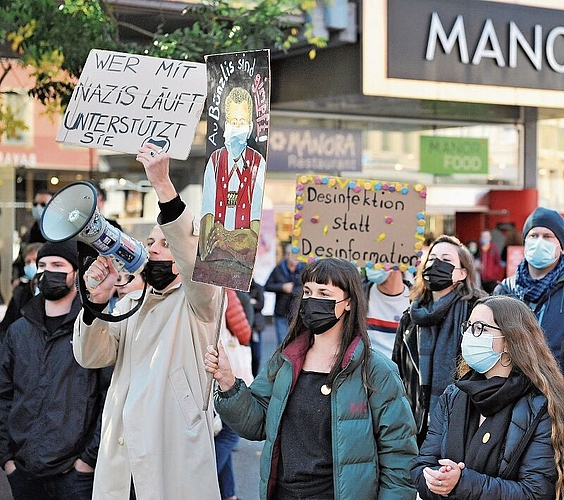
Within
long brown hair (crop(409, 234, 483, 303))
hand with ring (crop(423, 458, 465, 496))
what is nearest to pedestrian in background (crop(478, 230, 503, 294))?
long brown hair (crop(409, 234, 483, 303))

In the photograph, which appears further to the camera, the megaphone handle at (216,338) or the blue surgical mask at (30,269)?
the blue surgical mask at (30,269)

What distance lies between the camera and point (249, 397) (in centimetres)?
408

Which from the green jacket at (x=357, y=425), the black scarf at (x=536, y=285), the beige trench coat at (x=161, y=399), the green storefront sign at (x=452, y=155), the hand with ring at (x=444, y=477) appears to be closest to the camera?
the hand with ring at (x=444, y=477)

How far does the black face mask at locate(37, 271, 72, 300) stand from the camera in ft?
16.9

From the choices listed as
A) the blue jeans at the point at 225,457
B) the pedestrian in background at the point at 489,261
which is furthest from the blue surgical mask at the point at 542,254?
the pedestrian in background at the point at 489,261

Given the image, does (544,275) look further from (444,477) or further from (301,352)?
(444,477)

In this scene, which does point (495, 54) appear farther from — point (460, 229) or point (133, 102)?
point (133, 102)

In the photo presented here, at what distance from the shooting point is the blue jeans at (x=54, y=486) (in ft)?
16.2

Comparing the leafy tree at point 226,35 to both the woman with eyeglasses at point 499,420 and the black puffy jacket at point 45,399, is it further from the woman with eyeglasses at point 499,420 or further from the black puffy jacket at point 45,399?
the woman with eyeglasses at point 499,420

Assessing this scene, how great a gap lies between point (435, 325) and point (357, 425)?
2.22 meters

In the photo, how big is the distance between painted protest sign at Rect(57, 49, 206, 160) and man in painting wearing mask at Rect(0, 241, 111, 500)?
996mm

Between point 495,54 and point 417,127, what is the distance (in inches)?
140

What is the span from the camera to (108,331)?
445 cm

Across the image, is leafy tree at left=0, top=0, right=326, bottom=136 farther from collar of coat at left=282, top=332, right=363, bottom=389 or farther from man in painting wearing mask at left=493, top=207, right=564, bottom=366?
collar of coat at left=282, top=332, right=363, bottom=389
